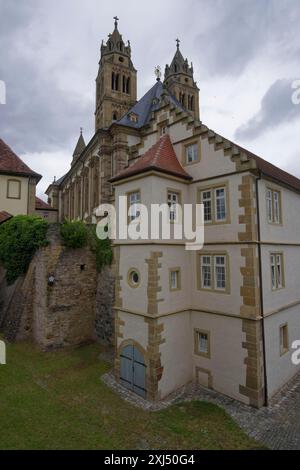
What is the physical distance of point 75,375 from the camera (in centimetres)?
1376

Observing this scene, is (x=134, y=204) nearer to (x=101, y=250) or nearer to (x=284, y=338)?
(x=101, y=250)

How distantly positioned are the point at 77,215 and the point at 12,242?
30.3 metres

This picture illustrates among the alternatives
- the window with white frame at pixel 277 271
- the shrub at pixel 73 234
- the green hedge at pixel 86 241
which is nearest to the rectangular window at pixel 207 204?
the window with white frame at pixel 277 271

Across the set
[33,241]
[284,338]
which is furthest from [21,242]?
[284,338]

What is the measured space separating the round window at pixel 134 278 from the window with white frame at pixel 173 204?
2.96 meters

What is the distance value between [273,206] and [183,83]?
1801 inches

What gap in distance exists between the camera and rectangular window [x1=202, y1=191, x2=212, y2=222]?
43.2ft

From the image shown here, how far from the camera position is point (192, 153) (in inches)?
547

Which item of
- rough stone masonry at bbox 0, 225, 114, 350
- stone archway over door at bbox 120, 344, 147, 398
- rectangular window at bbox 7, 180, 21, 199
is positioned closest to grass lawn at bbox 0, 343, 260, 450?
stone archway over door at bbox 120, 344, 147, 398

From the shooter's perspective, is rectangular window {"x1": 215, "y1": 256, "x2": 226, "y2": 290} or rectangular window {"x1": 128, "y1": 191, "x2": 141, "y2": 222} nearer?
rectangular window {"x1": 215, "y1": 256, "x2": 226, "y2": 290}

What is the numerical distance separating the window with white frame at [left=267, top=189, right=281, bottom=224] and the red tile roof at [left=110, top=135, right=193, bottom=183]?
13.0ft

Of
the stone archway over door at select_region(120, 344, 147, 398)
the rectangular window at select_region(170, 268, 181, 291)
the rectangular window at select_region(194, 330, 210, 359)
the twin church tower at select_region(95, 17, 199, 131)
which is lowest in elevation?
the stone archway over door at select_region(120, 344, 147, 398)

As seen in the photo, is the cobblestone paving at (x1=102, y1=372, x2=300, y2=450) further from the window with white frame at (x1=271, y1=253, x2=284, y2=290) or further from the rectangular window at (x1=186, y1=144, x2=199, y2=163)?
the rectangular window at (x1=186, y1=144, x2=199, y2=163)

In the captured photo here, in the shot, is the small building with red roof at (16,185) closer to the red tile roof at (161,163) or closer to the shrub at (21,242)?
the shrub at (21,242)
